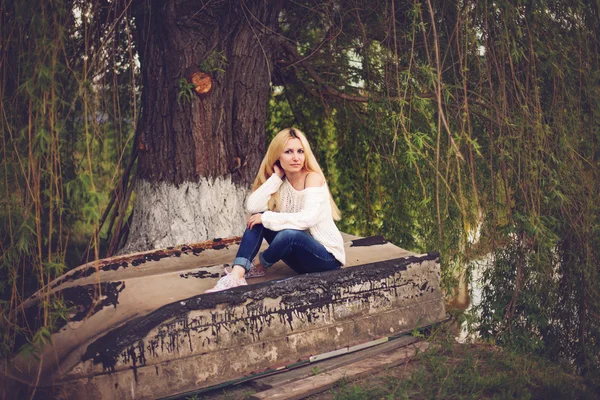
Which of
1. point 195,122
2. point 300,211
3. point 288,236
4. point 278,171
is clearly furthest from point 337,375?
point 195,122

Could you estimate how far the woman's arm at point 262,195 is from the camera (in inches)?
170

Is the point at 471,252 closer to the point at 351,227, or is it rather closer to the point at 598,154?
the point at 598,154

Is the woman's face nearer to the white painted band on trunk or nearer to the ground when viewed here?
the white painted band on trunk

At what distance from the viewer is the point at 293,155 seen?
4.26m

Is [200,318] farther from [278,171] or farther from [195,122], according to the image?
[195,122]

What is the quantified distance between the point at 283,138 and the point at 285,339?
1215 mm

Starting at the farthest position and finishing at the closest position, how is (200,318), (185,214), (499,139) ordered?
(185,214) → (499,139) → (200,318)

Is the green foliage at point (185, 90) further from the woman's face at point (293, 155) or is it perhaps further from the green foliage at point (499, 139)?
the woman's face at point (293, 155)

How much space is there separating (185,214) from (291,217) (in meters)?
1.14

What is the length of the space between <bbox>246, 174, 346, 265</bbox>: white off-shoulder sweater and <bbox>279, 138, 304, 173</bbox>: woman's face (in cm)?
14

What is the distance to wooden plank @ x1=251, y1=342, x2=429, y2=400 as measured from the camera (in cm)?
357

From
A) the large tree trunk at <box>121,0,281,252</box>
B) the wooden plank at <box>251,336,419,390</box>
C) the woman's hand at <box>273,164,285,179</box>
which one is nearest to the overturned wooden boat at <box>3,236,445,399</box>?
the wooden plank at <box>251,336,419,390</box>

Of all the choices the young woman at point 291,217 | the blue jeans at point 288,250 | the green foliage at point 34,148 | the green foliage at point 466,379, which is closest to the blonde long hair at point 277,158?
the young woman at point 291,217

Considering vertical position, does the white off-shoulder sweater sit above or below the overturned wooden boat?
above
